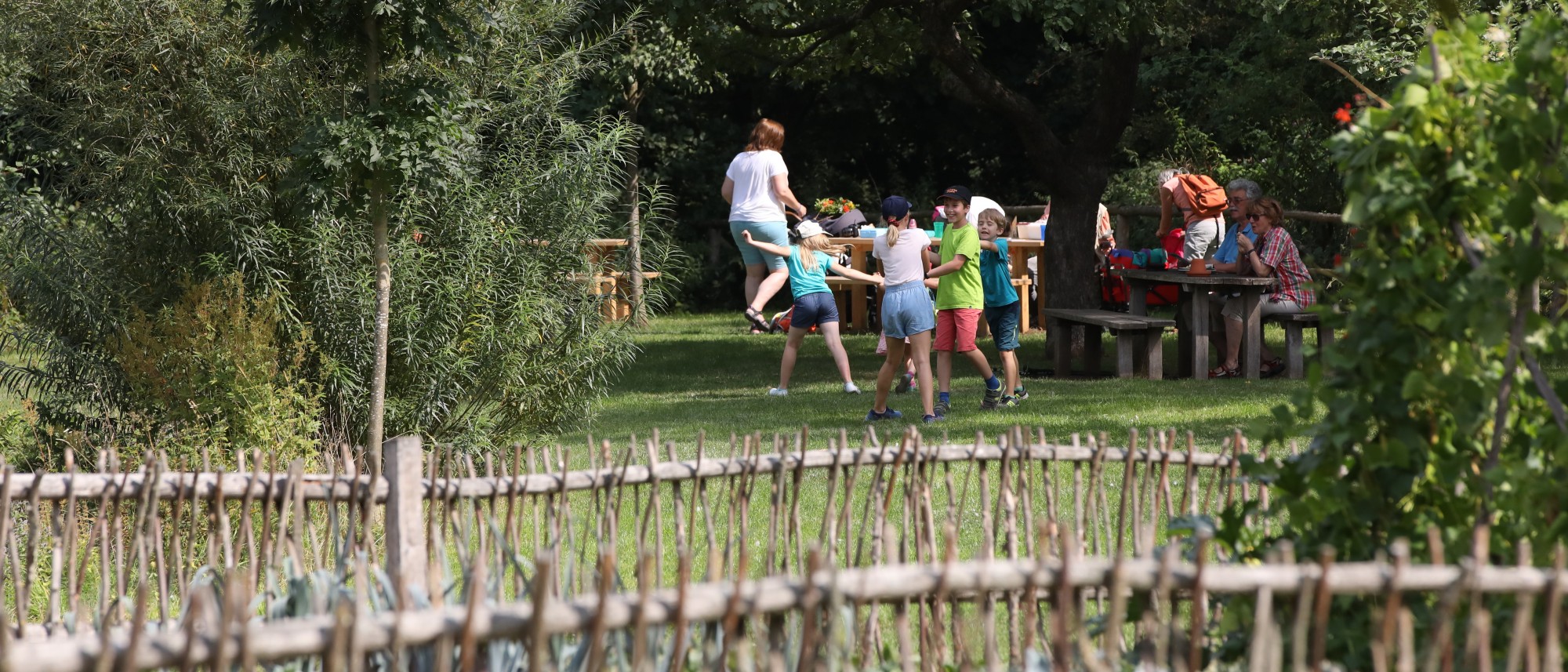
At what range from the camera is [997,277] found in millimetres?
9312

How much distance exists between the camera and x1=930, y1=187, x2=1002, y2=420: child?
8086mm

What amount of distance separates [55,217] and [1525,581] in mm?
6319

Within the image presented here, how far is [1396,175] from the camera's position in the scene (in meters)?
2.19

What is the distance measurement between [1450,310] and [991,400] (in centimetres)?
651

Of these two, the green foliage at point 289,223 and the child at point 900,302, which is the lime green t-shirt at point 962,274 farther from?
the green foliage at point 289,223

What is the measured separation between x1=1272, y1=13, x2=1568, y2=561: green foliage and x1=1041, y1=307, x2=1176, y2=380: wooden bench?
768 cm

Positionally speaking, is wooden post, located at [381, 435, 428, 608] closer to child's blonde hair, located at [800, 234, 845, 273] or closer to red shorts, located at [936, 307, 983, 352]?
red shorts, located at [936, 307, 983, 352]

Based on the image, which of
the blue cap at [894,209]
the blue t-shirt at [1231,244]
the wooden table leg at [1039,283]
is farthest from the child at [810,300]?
the wooden table leg at [1039,283]

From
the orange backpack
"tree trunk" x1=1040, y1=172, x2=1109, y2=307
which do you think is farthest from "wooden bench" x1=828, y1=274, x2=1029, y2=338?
the orange backpack

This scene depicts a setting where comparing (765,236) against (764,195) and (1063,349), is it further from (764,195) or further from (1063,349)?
(1063,349)

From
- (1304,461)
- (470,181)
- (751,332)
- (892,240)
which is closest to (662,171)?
(751,332)

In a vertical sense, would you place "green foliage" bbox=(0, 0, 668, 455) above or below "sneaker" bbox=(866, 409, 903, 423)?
above

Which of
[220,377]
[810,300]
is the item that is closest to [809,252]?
[810,300]

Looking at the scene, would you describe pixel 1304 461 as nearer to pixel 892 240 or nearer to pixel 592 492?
pixel 592 492
